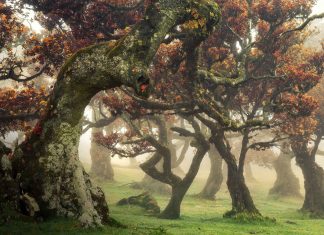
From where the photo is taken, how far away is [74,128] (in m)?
11.6

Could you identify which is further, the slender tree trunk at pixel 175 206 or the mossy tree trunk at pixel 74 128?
the slender tree trunk at pixel 175 206

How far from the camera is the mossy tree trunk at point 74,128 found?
1084 centimetres

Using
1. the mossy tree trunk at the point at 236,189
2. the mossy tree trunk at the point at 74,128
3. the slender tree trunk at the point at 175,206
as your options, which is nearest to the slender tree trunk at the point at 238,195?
the mossy tree trunk at the point at 236,189

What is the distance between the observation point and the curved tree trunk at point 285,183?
43.3 meters

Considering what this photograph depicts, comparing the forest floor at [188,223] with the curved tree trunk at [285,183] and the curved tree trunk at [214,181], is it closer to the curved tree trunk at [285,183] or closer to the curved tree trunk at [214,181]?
the curved tree trunk at [214,181]

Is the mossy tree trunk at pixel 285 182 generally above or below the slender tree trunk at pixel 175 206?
above

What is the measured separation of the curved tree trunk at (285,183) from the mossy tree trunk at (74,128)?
35.4m

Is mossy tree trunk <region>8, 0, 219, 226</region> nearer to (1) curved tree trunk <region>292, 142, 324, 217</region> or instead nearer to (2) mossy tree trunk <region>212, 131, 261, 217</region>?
(2) mossy tree trunk <region>212, 131, 261, 217</region>

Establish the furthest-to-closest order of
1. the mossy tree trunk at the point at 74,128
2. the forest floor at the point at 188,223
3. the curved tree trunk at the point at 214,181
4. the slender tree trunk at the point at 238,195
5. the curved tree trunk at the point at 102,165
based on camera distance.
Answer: the curved tree trunk at the point at 102,165 → the curved tree trunk at the point at 214,181 → the slender tree trunk at the point at 238,195 → the mossy tree trunk at the point at 74,128 → the forest floor at the point at 188,223

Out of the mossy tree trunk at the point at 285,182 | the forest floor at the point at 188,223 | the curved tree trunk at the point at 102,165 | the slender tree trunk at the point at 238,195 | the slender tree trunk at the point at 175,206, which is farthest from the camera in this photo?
the curved tree trunk at the point at 102,165

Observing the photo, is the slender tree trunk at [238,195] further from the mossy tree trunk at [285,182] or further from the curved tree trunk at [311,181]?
the mossy tree trunk at [285,182]

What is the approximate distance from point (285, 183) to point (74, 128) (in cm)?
3770

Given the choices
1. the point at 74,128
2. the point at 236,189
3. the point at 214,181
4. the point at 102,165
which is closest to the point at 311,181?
the point at 214,181

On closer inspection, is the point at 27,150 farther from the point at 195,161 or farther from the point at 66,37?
the point at 195,161
